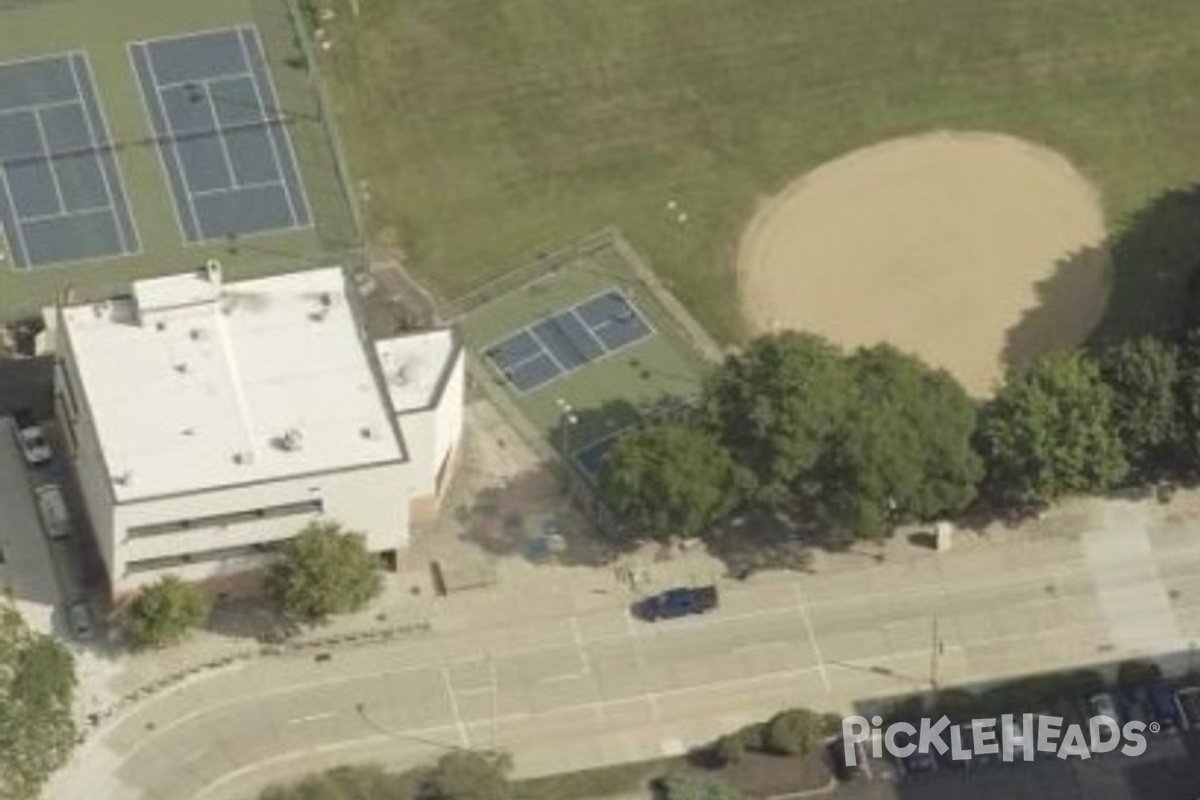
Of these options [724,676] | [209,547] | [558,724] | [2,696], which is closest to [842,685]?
[724,676]

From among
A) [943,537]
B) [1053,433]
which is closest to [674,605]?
[943,537]

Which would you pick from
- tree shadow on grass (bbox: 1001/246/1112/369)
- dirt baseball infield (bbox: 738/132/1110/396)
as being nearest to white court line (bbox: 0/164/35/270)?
dirt baseball infield (bbox: 738/132/1110/396)

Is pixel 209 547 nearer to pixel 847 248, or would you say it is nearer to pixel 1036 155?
pixel 847 248

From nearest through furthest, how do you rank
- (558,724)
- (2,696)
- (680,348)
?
(2,696) < (558,724) < (680,348)

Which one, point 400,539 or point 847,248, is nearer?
point 400,539

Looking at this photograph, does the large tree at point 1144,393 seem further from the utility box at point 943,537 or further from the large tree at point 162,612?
the large tree at point 162,612

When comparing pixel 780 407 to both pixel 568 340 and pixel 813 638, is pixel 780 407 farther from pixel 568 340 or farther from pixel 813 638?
pixel 568 340

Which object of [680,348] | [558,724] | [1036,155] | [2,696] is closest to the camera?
[2,696]

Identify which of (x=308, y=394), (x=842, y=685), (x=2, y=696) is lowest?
(x=842, y=685)

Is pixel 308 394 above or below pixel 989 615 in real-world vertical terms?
above
